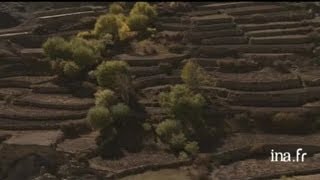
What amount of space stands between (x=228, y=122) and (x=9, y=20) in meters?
17.3

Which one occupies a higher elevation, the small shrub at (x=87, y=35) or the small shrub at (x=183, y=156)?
the small shrub at (x=87, y=35)

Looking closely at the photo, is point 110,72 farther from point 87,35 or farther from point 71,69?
point 87,35

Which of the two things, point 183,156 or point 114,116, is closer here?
point 183,156

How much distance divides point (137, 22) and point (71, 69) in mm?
5462

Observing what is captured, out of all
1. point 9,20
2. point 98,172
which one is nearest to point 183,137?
point 98,172

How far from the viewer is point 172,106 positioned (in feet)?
87.9

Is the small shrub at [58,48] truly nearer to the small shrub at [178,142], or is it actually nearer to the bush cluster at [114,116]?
the bush cluster at [114,116]

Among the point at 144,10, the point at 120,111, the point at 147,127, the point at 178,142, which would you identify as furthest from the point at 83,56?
the point at 178,142

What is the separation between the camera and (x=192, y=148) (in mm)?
25594

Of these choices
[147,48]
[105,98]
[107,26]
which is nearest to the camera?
[105,98]

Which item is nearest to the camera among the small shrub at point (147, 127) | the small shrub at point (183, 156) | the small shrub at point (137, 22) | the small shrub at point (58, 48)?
the small shrub at point (183, 156)

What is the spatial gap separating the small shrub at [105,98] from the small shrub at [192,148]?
4.06 meters

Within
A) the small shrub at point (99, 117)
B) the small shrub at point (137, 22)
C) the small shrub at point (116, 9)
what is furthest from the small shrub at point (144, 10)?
the small shrub at point (99, 117)

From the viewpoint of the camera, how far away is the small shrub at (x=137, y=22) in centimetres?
3428
